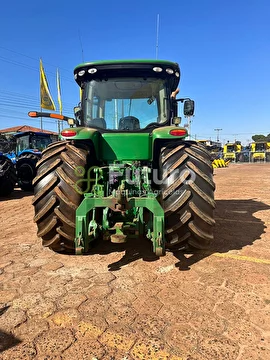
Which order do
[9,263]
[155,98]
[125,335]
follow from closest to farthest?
[125,335]
[9,263]
[155,98]

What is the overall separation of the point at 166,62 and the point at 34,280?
319 cm

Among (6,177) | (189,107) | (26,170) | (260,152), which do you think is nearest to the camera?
(189,107)

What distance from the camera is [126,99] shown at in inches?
156

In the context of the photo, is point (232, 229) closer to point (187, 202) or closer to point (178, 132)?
point (187, 202)

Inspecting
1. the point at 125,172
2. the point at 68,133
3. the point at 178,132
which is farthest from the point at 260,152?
the point at 68,133

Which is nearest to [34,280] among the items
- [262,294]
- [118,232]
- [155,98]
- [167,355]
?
[118,232]

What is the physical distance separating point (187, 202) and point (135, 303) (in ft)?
3.88

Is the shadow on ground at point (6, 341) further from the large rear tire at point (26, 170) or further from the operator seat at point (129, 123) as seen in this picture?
the large rear tire at point (26, 170)

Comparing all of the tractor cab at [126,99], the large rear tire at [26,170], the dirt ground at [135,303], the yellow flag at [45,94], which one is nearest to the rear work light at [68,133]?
the tractor cab at [126,99]

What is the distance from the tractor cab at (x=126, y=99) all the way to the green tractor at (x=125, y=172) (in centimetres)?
1

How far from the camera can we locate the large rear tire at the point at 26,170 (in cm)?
998

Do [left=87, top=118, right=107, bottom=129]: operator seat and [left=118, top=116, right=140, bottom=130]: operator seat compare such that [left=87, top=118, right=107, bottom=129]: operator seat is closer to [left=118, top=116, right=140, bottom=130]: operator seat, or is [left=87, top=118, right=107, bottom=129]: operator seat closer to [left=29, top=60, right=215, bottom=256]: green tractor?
[left=29, top=60, right=215, bottom=256]: green tractor

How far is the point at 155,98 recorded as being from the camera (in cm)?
396

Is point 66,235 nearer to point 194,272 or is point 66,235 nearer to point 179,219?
point 179,219
